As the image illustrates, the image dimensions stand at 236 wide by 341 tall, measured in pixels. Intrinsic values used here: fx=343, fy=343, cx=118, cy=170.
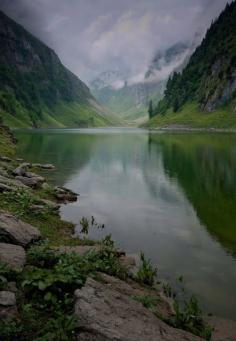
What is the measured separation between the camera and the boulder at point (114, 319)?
1068cm

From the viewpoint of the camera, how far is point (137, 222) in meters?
31.3

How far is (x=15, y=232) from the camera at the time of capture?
17.7 m

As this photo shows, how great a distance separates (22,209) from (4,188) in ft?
14.8

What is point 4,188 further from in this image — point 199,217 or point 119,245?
point 199,217

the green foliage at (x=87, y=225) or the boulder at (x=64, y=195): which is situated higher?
the boulder at (x=64, y=195)

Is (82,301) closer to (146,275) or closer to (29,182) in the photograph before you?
(146,275)

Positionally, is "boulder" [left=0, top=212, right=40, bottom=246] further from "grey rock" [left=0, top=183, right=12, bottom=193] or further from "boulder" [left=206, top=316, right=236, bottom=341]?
"grey rock" [left=0, top=183, right=12, bottom=193]

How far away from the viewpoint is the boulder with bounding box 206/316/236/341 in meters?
14.4

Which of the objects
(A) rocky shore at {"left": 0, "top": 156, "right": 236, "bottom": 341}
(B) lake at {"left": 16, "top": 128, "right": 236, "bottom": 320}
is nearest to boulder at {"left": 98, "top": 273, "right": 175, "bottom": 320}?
(A) rocky shore at {"left": 0, "top": 156, "right": 236, "bottom": 341}

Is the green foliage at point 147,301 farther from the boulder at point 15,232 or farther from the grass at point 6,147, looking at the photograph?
the grass at point 6,147

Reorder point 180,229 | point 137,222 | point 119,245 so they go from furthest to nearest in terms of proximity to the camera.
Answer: point 137,222 < point 180,229 < point 119,245

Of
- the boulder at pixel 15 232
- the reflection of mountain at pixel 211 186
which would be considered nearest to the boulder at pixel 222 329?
the reflection of mountain at pixel 211 186

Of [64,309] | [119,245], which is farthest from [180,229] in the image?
[64,309]

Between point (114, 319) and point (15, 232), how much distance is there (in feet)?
27.5
